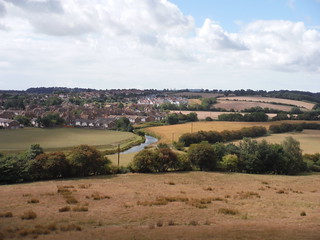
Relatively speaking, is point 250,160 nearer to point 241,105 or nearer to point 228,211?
point 228,211

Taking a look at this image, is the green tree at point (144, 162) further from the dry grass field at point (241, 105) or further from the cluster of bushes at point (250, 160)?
the dry grass field at point (241, 105)

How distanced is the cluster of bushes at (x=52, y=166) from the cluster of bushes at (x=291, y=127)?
200ft

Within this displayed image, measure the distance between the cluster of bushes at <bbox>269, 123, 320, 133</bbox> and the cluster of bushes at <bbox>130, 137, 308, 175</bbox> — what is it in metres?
42.9

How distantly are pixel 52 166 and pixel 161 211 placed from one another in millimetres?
18193

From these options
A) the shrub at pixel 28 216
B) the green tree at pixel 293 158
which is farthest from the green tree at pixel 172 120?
the shrub at pixel 28 216

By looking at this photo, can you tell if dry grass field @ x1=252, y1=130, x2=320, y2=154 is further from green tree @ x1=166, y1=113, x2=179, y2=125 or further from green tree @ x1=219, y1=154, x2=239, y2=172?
green tree @ x1=166, y1=113, x2=179, y2=125

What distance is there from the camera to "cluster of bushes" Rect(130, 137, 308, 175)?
124 ft

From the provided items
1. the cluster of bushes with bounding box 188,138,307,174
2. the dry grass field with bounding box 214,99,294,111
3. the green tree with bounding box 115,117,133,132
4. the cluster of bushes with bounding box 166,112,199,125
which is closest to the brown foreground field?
the cluster of bushes with bounding box 188,138,307,174

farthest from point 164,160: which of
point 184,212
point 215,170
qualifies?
point 184,212

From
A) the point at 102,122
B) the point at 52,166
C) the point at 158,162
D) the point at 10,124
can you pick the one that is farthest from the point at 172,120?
the point at 52,166

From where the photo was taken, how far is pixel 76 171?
114 ft

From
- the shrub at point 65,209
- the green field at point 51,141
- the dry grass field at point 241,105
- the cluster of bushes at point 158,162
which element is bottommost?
the green field at point 51,141

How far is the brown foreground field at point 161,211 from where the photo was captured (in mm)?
13234

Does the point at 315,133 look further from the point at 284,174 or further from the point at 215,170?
the point at 215,170
